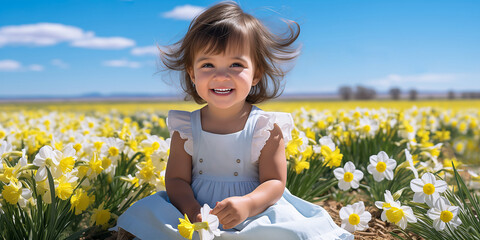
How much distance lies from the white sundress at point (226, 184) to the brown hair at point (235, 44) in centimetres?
26

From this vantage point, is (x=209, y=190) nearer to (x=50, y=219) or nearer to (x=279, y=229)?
(x=279, y=229)

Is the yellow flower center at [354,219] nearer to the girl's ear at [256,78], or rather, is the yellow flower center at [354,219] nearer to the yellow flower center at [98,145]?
the girl's ear at [256,78]

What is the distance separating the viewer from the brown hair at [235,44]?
2006 millimetres

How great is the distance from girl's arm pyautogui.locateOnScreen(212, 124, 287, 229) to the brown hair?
0.36 meters

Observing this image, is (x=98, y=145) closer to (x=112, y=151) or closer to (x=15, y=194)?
(x=112, y=151)

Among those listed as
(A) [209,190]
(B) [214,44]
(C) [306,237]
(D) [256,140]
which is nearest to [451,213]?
(C) [306,237]

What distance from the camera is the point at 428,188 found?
2.16 meters

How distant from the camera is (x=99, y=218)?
2324 millimetres

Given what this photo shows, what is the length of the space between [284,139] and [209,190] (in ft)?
1.62

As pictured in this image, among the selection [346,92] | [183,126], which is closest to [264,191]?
[183,126]

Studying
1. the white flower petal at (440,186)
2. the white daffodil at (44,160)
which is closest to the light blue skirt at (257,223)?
the white daffodil at (44,160)

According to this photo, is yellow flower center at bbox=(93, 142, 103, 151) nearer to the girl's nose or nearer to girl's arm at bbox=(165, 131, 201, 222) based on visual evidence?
girl's arm at bbox=(165, 131, 201, 222)

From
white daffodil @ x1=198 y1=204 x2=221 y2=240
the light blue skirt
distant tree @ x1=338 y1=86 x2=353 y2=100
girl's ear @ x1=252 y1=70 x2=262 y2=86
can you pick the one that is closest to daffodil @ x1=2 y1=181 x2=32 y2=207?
the light blue skirt

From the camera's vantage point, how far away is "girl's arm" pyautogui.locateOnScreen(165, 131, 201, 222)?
2035 mm
